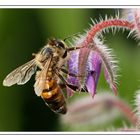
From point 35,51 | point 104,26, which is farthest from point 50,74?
point 35,51

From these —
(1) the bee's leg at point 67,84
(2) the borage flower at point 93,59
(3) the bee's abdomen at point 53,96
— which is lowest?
Answer: (3) the bee's abdomen at point 53,96


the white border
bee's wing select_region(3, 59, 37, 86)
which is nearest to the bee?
bee's wing select_region(3, 59, 37, 86)

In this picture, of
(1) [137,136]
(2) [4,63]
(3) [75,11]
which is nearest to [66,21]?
(3) [75,11]
